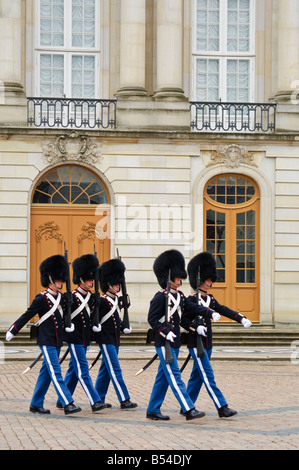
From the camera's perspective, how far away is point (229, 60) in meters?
25.7

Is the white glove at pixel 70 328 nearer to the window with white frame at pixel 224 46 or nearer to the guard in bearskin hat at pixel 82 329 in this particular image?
the guard in bearskin hat at pixel 82 329

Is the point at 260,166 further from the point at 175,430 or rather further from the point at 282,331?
the point at 175,430

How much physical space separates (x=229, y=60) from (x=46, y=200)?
549cm

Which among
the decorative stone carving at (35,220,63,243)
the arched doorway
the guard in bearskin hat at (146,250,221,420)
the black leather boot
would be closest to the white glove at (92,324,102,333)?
the guard in bearskin hat at (146,250,221,420)

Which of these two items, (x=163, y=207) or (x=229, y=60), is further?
(x=229, y=60)

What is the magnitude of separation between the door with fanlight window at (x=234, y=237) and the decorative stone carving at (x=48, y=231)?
3.29 m

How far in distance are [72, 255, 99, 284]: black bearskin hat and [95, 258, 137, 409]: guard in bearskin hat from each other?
0.75 ft

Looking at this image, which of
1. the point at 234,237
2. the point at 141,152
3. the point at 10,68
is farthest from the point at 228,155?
the point at 10,68

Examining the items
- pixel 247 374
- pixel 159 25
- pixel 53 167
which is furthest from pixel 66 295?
pixel 159 25

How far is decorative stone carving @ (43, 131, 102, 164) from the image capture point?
23922mm

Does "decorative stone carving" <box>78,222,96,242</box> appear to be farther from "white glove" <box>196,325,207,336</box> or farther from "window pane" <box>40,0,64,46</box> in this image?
"white glove" <box>196,325,207,336</box>

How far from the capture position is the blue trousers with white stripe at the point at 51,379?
12.4 m

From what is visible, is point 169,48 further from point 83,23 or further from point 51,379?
point 51,379

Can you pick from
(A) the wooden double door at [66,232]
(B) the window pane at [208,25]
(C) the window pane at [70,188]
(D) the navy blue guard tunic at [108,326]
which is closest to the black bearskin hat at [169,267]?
(D) the navy blue guard tunic at [108,326]
